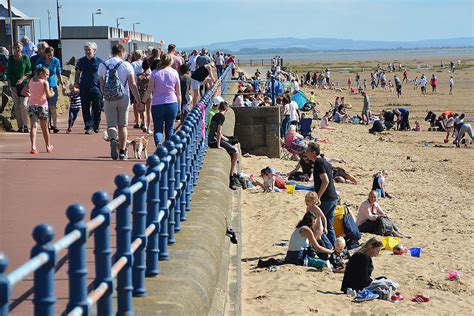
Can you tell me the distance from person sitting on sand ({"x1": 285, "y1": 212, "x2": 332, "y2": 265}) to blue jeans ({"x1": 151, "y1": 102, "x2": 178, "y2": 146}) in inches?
87.0

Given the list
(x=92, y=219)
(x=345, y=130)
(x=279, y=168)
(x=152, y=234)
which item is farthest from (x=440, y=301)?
(x=345, y=130)

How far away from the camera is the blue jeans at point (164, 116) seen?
12.6m

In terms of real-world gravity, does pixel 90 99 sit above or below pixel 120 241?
above

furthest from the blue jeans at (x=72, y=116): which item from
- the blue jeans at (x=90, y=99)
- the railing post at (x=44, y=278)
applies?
the railing post at (x=44, y=278)

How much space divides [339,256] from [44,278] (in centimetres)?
910

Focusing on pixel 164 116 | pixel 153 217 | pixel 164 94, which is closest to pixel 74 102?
pixel 164 116

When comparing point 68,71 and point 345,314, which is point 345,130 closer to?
point 68,71

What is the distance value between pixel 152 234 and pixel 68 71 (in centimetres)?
2232

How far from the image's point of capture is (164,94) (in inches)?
493

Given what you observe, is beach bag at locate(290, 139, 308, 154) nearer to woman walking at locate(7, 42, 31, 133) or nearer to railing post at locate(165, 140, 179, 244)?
woman walking at locate(7, 42, 31, 133)

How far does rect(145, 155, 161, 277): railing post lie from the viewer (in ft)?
19.8

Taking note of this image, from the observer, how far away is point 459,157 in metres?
28.6

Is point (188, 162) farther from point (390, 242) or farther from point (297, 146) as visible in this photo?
point (297, 146)

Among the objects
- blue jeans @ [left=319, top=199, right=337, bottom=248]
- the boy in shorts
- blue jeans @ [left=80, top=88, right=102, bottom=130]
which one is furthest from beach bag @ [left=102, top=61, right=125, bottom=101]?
blue jeans @ [left=319, top=199, right=337, bottom=248]
